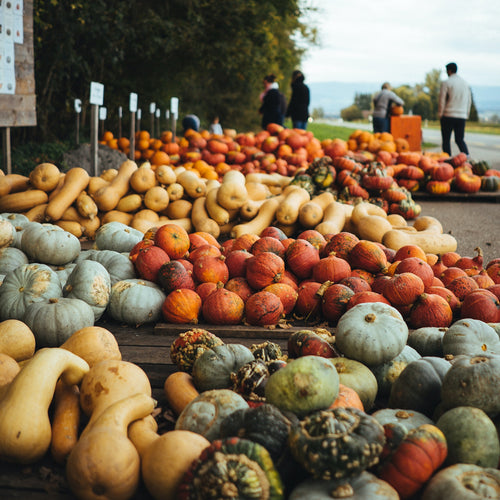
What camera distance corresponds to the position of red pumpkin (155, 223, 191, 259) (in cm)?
399

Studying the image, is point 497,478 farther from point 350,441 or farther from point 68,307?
point 68,307

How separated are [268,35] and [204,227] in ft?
52.2

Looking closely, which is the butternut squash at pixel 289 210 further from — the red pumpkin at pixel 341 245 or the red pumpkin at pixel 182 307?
the red pumpkin at pixel 182 307

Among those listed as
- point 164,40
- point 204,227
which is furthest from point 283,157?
point 164,40

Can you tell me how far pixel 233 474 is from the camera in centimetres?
152

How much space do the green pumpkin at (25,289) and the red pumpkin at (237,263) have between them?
1196 mm

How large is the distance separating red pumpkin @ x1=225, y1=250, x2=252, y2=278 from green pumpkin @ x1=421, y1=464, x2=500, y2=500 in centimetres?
230

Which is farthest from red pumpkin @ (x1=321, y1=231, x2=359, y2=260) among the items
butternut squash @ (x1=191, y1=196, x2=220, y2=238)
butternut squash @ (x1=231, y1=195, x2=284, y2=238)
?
butternut squash @ (x1=191, y1=196, x2=220, y2=238)

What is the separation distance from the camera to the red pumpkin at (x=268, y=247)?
4020mm

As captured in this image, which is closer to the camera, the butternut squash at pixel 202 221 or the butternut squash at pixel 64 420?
the butternut squash at pixel 64 420

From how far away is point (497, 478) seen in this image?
5.39 feet

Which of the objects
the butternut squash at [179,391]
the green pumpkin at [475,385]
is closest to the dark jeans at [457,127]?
the green pumpkin at [475,385]

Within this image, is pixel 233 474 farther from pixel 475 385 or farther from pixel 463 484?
pixel 475 385

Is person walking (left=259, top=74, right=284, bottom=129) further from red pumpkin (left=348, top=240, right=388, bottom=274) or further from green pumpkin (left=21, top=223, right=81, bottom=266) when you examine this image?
green pumpkin (left=21, top=223, right=81, bottom=266)
